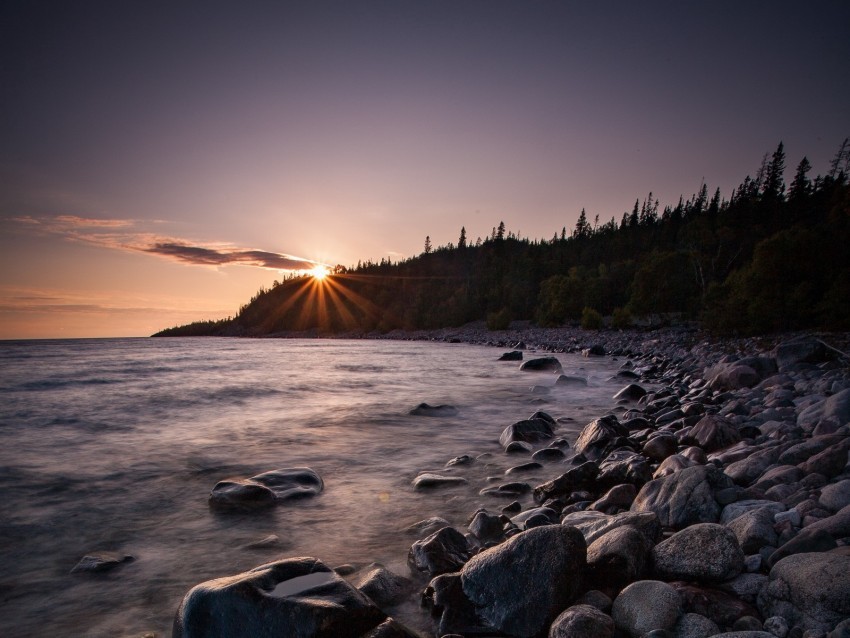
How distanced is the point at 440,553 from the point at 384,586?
619mm

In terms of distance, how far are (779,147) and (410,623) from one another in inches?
4557

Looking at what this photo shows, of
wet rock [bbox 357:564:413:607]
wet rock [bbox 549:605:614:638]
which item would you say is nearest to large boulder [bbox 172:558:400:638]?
wet rock [bbox 357:564:413:607]

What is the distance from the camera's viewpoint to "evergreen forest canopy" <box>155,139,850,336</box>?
82.3ft

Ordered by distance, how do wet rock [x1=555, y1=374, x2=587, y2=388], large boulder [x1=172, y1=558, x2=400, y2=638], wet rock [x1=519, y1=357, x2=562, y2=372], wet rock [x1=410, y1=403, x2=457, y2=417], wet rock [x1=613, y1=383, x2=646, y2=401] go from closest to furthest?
large boulder [x1=172, y1=558, x2=400, y2=638]
wet rock [x1=410, y1=403, x2=457, y2=417]
wet rock [x1=613, y1=383, x2=646, y2=401]
wet rock [x1=555, y1=374, x2=587, y2=388]
wet rock [x1=519, y1=357, x2=562, y2=372]

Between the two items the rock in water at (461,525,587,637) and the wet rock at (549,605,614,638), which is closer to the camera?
the wet rock at (549,605,614,638)

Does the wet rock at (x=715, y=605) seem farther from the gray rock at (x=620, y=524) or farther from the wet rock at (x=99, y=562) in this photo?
the wet rock at (x=99, y=562)

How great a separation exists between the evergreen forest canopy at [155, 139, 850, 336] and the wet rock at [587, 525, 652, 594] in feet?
80.7

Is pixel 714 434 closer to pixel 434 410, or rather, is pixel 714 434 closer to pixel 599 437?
pixel 599 437

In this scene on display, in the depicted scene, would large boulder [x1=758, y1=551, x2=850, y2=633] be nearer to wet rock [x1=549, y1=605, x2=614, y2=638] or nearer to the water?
wet rock [x1=549, y1=605, x2=614, y2=638]

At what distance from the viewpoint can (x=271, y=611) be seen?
2766 mm

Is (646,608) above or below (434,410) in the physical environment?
above

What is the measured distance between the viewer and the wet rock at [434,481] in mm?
6172

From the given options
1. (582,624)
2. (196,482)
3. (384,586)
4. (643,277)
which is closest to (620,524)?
(582,624)

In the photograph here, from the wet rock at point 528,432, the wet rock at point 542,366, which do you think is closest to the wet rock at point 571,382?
the wet rock at point 542,366
